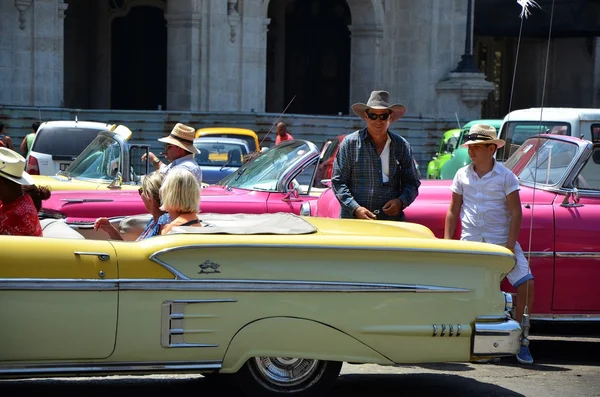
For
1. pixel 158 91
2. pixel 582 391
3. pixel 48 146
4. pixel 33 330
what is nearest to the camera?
pixel 33 330

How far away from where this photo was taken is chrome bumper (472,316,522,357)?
270 inches

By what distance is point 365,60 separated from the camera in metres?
32.5

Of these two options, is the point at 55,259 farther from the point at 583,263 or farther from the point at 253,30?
the point at 253,30

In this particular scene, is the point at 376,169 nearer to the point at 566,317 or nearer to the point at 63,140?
the point at 566,317

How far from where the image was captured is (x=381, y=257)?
676 centimetres

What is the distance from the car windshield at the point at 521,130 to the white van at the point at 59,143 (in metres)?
5.88

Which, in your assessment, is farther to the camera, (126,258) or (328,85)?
(328,85)

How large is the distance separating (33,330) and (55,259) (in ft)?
1.22

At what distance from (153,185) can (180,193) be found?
46 cm

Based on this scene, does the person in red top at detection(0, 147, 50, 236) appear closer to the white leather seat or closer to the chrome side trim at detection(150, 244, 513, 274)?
the white leather seat

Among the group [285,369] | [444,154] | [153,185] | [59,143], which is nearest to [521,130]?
[59,143]

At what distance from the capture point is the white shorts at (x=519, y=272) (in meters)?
8.59

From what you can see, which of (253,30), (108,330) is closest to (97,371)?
(108,330)

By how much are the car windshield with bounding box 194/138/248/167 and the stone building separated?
7208 millimetres
